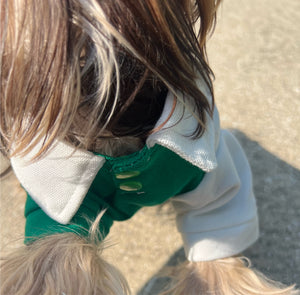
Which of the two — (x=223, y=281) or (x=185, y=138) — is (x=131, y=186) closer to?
(x=185, y=138)

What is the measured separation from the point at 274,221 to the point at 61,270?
0.64 meters

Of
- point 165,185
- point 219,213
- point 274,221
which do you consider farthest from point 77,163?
point 274,221

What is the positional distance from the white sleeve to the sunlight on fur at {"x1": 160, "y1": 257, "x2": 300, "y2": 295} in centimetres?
3

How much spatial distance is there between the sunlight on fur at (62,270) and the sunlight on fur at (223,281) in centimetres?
23

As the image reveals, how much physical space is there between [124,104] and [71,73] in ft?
0.45

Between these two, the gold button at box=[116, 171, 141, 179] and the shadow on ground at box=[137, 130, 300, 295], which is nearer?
the gold button at box=[116, 171, 141, 179]

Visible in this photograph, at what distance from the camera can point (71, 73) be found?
0.58m

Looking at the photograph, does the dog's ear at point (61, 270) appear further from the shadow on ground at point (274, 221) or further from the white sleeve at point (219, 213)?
the shadow on ground at point (274, 221)

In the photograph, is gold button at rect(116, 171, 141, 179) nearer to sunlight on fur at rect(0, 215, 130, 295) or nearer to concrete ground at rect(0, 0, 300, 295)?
sunlight on fur at rect(0, 215, 130, 295)

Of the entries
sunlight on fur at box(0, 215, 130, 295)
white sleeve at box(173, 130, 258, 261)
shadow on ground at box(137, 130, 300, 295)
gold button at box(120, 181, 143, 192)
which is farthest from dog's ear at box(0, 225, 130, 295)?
shadow on ground at box(137, 130, 300, 295)

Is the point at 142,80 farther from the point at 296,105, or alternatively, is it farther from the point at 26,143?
the point at 296,105

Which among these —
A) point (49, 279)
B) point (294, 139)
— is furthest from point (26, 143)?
point (294, 139)

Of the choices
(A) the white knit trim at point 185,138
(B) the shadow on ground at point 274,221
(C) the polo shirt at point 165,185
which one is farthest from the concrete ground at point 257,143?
(A) the white knit trim at point 185,138

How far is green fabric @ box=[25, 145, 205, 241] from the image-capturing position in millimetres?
859
